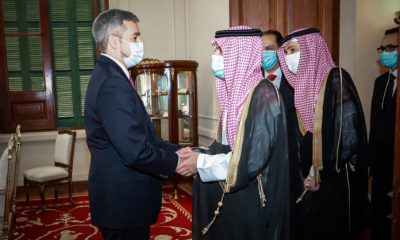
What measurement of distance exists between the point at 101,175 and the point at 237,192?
63 cm

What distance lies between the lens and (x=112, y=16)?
71.1 inches

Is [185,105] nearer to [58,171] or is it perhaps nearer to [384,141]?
[58,171]

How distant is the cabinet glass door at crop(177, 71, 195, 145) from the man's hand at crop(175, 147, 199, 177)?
113 inches

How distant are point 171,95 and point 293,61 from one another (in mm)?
2442

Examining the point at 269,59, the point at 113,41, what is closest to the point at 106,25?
the point at 113,41

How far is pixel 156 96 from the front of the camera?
472 centimetres

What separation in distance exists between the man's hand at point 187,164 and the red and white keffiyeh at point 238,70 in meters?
0.22

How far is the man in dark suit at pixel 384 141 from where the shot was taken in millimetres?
2820

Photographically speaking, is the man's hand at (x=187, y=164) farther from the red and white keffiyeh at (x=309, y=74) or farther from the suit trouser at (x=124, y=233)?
the red and white keffiyeh at (x=309, y=74)

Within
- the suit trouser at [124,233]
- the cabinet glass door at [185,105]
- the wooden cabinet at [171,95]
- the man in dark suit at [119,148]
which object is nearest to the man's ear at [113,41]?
the man in dark suit at [119,148]

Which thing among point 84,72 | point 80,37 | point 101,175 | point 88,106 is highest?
point 80,37

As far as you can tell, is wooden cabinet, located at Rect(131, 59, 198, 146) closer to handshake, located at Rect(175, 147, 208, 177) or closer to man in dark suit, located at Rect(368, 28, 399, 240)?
man in dark suit, located at Rect(368, 28, 399, 240)

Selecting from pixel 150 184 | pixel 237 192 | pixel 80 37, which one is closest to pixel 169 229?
pixel 150 184

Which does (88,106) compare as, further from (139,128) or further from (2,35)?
(2,35)
